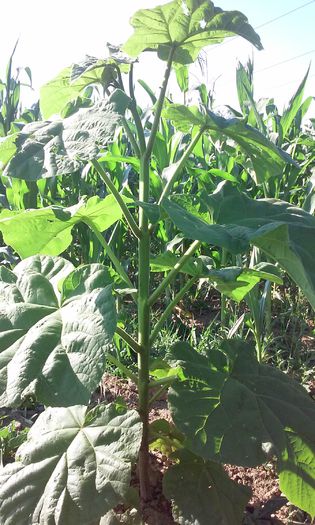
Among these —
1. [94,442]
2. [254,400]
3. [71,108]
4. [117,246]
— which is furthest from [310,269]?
[117,246]

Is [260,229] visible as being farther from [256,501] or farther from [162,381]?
[256,501]

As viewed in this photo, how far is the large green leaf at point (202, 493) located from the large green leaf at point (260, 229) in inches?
17.6

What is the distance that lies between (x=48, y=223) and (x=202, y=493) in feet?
2.26

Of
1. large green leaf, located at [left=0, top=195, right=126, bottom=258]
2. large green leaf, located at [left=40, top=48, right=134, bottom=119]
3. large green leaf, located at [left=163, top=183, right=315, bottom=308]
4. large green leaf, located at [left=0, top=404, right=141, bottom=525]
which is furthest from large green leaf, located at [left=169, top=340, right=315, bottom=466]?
large green leaf, located at [left=40, top=48, right=134, bottom=119]

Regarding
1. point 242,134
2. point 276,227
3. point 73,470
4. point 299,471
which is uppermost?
point 242,134

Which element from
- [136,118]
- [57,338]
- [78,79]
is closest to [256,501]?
[57,338]

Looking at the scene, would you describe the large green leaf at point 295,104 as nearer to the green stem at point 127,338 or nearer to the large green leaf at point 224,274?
the large green leaf at point 224,274

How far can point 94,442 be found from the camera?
1086mm

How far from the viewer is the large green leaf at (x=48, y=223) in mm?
1160

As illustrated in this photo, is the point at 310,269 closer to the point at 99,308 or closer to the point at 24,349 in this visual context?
the point at 99,308

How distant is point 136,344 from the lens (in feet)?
3.76

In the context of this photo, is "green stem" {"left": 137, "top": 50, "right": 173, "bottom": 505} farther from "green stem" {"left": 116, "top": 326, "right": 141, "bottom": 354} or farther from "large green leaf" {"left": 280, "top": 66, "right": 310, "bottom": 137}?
"large green leaf" {"left": 280, "top": 66, "right": 310, "bottom": 137}

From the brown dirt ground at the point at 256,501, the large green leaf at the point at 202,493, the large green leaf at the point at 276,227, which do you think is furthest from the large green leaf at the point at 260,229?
the brown dirt ground at the point at 256,501

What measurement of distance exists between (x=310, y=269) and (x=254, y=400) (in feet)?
0.99
